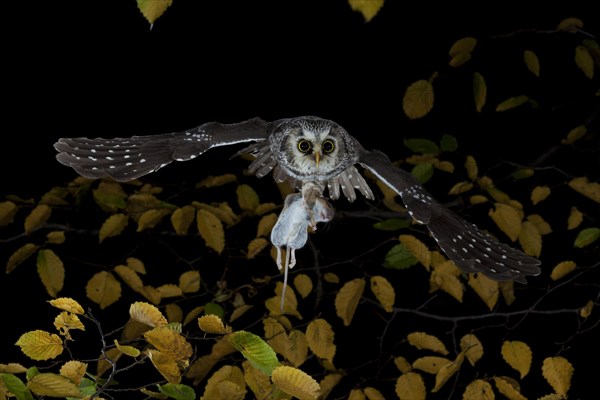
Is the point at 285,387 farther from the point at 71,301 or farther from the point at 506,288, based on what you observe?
the point at 506,288

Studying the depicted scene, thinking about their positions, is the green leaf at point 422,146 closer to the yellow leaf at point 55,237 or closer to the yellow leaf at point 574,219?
the yellow leaf at point 574,219

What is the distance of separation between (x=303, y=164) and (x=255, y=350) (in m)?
0.24

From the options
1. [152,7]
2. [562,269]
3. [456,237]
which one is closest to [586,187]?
[562,269]

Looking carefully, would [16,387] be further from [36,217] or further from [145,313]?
[36,217]

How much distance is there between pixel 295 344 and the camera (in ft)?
5.30

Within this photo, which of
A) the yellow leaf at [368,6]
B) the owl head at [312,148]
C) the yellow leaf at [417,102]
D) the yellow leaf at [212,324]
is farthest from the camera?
the yellow leaf at [417,102]

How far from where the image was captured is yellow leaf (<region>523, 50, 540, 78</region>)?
1723 millimetres

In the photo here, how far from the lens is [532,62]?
5.69ft

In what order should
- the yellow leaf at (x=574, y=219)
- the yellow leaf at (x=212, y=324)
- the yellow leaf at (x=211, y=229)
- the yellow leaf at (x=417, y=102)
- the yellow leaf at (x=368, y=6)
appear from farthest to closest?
the yellow leaf at (x=574, y=219) → the yellow leaf at (x=211, y=229) → the yellow leaf at (x=417, y=102) → the yellow leaf at (x=212, y=324) → the yellow leaf at (x=368, y=6)

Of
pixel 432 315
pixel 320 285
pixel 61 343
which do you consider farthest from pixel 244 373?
pixel 61 343

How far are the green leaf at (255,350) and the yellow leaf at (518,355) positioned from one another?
0.79 m

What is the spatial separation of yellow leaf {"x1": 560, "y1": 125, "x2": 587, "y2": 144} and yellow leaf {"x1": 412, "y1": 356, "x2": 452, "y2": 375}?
2.16 ft

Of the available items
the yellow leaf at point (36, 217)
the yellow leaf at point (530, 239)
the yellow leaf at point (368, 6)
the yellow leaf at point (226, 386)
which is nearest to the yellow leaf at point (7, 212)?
the yellow leaf at point (36, 217)

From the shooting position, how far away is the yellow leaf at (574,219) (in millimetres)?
1831
